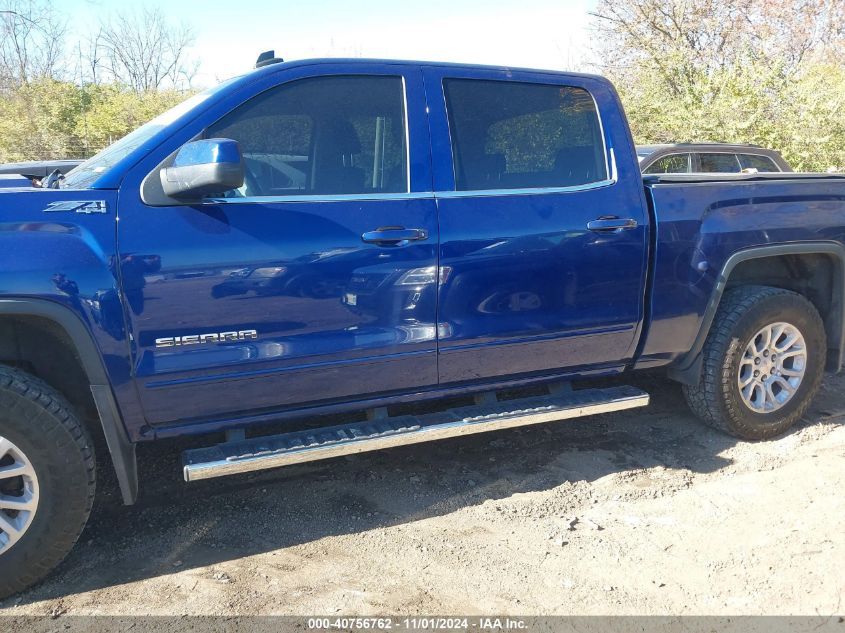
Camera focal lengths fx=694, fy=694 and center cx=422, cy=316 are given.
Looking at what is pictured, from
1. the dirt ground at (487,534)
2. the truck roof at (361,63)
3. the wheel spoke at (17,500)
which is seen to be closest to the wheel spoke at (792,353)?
the dirt ground at (487,534)

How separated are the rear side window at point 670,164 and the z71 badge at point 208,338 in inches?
250

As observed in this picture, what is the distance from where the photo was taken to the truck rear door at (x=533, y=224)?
3.24 meters

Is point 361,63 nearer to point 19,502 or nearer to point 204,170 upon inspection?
point 204,170

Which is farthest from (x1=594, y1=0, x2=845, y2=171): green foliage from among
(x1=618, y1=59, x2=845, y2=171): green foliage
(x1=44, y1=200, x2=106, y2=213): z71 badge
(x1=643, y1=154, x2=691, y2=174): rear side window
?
(x1=44, y1=200, x2=106, y2=213): z71 badge

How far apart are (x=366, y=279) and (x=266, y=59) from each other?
1.20 metres

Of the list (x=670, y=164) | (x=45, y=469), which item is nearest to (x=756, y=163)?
(x=670, y=164)

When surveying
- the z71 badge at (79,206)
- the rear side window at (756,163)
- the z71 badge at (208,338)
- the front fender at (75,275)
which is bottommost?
the z71 badge at (208,338)

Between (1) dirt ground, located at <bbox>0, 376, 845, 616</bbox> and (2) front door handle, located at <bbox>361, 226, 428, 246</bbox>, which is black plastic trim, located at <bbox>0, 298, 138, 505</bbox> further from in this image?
(2) front door handle, located at <bbox>361, 226, 428, 246</bbox>

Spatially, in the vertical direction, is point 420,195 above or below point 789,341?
above

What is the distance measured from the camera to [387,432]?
125 inches

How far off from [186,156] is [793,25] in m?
19.1

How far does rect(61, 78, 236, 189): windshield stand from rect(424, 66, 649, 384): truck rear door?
109 centimetres

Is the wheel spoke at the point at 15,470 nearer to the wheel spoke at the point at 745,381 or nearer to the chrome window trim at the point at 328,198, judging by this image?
the chrome window trim at the point at 328,198

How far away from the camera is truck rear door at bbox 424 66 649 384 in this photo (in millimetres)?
3240
